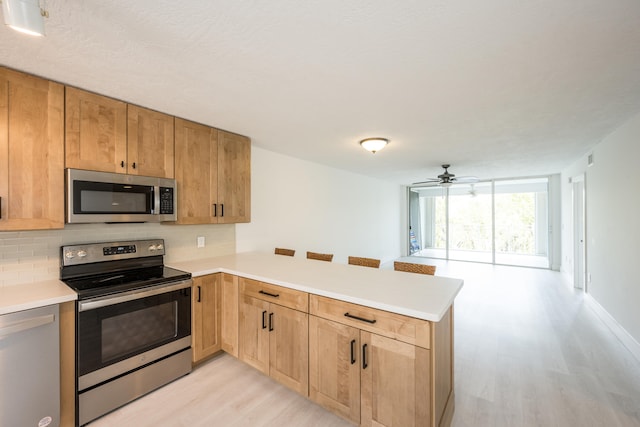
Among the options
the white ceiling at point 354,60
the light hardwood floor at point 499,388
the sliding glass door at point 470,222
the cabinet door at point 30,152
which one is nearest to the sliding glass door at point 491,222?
the sliding glass door at point 470,222

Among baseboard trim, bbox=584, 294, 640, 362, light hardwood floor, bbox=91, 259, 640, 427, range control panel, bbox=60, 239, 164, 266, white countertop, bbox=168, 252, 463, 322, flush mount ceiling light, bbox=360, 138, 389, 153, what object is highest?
flush mount ceiling light, bbox=360, 138, 389, 153

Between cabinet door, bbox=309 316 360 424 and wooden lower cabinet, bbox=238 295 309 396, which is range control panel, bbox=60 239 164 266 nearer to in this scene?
wooden lower cabinet, bbox=238 295 309 396

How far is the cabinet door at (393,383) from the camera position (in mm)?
1457

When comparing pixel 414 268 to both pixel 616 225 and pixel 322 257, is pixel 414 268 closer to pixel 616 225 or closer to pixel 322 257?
pixel 322 257

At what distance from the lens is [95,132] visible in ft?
6.90

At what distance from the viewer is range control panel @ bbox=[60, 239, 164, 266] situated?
2.13 meters

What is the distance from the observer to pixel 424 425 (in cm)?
146

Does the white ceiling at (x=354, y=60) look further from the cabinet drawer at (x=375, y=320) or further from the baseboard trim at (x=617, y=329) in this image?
the baseboard trim at (x=617, y=329)

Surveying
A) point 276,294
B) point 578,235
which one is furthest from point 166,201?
point 578,235

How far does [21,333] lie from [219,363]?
1499 mm

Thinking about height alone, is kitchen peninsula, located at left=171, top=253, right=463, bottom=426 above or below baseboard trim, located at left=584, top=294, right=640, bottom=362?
above

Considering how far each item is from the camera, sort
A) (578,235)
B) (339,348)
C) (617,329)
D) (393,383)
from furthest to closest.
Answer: (578,235), (617,329), (339,348), (393,383)

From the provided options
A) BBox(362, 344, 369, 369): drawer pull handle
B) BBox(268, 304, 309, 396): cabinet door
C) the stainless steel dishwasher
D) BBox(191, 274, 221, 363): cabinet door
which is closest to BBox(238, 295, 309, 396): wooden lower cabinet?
BBox(268, 304, 309, 396): cabinet door

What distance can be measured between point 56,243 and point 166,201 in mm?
835
